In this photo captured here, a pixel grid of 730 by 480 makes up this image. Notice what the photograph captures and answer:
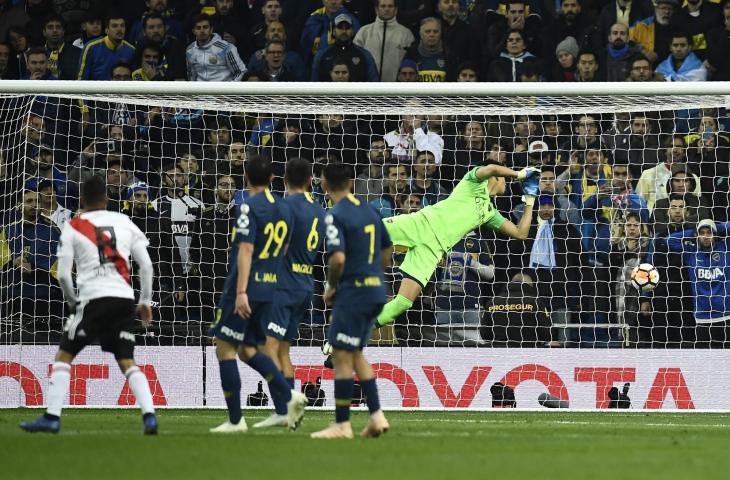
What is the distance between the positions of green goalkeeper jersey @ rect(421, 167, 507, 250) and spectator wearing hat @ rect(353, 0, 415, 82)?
480 cm

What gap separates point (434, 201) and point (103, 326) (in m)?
7.08

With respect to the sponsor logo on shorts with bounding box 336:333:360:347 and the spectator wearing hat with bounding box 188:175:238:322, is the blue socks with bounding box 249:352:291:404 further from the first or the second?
the spectator wearing hat with bounding box 188:175:238:322

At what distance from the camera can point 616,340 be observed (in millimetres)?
15898

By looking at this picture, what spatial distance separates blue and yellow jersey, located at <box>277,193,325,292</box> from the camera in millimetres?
11672

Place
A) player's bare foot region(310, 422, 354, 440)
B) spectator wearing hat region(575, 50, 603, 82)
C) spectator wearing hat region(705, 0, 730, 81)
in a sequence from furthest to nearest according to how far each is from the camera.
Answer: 1. spectator wearing hat region(705, 0, 730, 81)
2. spectator wearing hat region(575, 50, 603, 82)
3. player's bare foot region(310, 422, 354, 440)

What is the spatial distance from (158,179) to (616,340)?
230 inches

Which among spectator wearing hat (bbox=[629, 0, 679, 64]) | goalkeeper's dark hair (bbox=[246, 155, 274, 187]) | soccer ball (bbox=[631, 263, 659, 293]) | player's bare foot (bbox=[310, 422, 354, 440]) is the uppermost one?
spectator wearing hat (bbox=[629, 0, 679, 64])

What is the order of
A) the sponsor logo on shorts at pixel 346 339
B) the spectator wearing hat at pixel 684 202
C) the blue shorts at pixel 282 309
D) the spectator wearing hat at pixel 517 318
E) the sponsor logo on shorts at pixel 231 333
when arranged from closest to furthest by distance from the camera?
1. the sponsor logo on shorts at pixel 346 339
2. the sponsor logo on shorts at pixel 231 333
3. the blue shorts at pixel 282 309
4. the spectator wearing hat at pixel 517 318
5. the spectator wearing hat at pixel 684 202

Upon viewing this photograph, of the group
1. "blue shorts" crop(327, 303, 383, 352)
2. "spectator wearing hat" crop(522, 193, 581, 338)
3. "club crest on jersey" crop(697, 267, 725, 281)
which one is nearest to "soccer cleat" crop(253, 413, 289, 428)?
"blue shorts" crop(327, 303, 383, 352)

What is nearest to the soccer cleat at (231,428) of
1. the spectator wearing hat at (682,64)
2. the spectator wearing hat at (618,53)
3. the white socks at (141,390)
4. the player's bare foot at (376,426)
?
the white socks at (141,390)

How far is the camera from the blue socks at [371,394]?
34.1 feet

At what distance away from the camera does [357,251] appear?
10.3 m

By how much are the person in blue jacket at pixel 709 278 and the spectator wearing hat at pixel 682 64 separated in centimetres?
313

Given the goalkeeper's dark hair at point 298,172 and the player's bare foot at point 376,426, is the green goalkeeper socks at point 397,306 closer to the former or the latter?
the goalkeeper's dark hair at point 298,172
